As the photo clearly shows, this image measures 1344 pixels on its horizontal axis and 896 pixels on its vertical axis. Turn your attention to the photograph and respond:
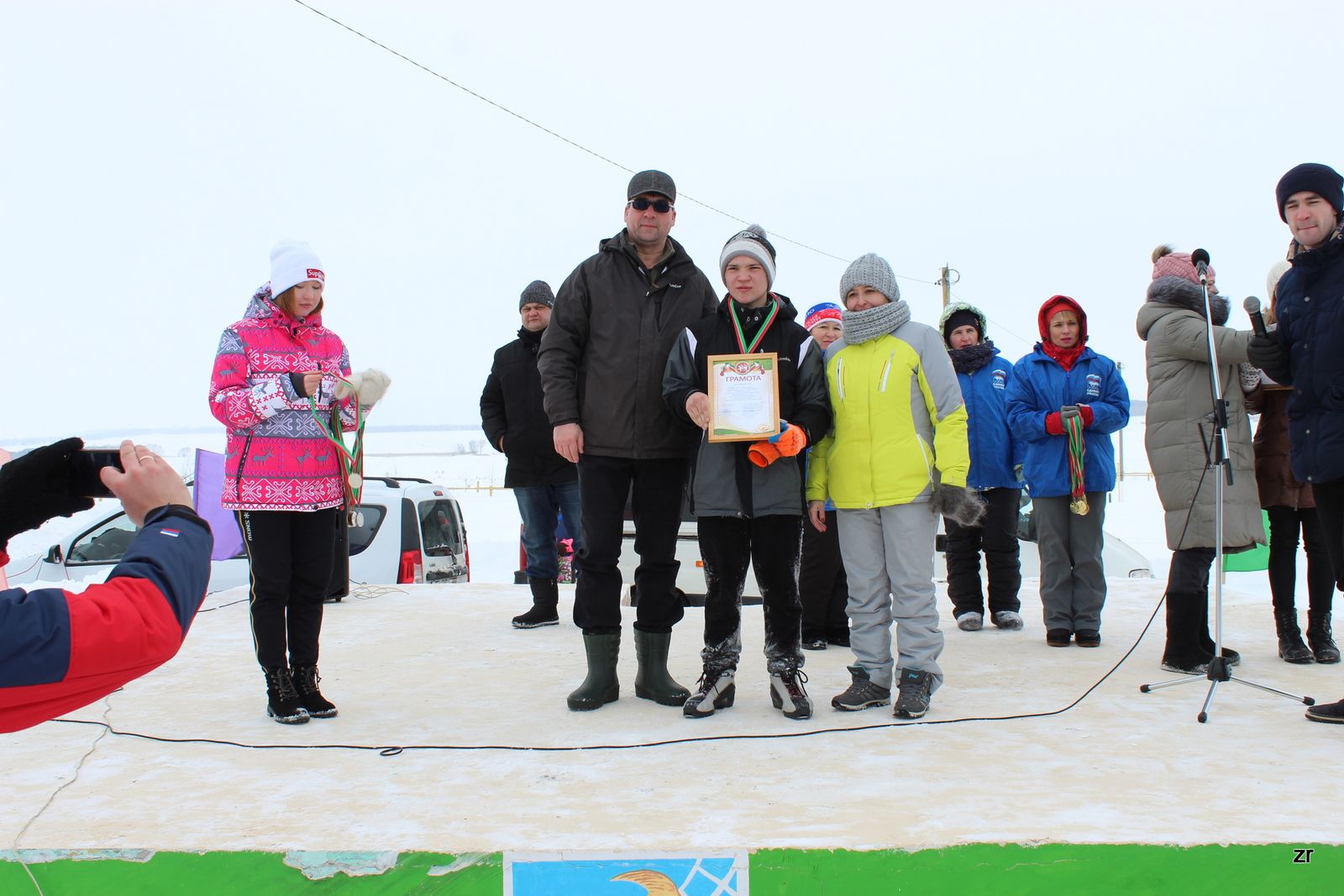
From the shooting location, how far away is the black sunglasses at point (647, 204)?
3.44m

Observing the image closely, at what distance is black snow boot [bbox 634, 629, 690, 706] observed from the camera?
341 cm

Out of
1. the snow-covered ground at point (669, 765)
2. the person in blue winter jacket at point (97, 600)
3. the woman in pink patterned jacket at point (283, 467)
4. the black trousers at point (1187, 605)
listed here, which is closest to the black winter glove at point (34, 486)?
the person in blue winter jacket at point (97, 600)

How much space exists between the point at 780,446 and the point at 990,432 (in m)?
2.35

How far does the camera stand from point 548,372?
138 inches

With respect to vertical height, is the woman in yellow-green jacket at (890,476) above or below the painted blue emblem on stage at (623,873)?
above

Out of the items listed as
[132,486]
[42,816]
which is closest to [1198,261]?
[132,486]

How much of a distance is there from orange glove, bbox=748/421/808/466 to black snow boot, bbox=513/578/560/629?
7.67 feet

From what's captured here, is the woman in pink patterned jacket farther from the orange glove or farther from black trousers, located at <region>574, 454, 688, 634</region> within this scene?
the orange glove

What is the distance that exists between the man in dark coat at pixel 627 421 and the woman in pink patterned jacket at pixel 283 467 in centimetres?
84

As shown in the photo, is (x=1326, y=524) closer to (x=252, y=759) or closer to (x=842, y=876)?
(x=842, y=876)

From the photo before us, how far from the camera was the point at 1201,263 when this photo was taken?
3506 mm

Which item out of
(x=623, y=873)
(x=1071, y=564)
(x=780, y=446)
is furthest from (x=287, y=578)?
(x=1071, y=564)

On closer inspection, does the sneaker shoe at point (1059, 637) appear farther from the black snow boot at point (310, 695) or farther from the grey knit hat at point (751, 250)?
the black snow boot at point (310, 695)

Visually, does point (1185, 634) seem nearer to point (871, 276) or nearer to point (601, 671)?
point (871, 276)
